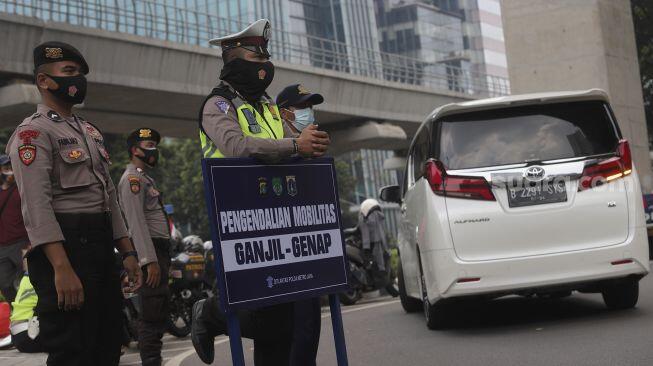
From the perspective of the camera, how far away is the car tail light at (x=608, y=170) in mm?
8711

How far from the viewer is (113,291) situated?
4.91m

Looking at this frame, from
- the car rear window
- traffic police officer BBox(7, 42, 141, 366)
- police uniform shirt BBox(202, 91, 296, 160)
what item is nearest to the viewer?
traffic police officer BBox(7, 42, 141, 366)

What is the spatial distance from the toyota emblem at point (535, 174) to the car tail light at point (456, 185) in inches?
12.2

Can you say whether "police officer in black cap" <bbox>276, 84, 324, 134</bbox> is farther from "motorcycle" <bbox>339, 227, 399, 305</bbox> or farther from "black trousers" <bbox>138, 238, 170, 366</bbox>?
"motorcycle" <bbox>339, 227, 399, 305</bbox>

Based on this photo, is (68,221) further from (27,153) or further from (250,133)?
(250,133)

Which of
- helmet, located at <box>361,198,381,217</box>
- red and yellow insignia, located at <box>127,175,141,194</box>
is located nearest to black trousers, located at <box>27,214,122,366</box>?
red and yellow insignia, located at <box>127,175,141,194</box>

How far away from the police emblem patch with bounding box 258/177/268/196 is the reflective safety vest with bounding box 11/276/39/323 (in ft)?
16.7

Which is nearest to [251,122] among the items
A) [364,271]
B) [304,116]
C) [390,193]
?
[304,116]

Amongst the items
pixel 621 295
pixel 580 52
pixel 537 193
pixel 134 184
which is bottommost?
pixel 621 295

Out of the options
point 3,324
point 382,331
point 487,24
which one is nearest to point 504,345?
point 382,331

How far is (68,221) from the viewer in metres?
4.79

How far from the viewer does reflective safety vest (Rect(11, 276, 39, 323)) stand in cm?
960

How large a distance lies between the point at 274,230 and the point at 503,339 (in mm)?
3956

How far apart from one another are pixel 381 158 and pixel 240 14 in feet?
59.5
